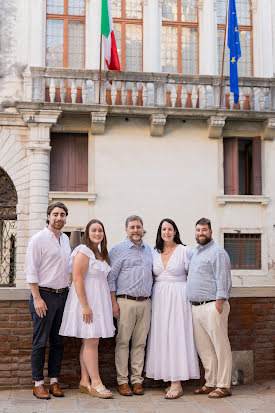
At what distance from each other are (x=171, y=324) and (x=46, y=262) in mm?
1535

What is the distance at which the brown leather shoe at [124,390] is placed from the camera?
5.88 metres

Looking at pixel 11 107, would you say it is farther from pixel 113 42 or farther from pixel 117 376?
pixel 117 376

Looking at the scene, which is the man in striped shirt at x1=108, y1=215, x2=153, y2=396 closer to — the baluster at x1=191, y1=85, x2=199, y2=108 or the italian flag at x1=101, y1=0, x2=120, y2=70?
the italian flag at x1=101, y1=0, x2=120, y2=70

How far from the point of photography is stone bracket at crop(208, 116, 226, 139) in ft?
50.3

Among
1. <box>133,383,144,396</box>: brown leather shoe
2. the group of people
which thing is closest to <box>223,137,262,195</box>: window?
the group of people

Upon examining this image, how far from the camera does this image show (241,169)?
1639cm

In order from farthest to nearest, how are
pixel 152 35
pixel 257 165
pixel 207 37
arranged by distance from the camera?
pixel 207 37 → pixel 257 165 → pixel 152 35

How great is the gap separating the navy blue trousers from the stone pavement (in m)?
0.32

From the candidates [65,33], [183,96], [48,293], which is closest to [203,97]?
[183,96]

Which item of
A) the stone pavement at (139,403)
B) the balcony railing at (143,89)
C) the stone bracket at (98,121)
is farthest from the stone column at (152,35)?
the stone pavement at (139,403)

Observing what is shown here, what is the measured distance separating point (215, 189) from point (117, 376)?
1020 centimetres

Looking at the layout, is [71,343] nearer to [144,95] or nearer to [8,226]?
[8,226]

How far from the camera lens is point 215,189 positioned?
15641 mm

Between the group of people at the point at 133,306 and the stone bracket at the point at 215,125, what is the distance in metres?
9.73
